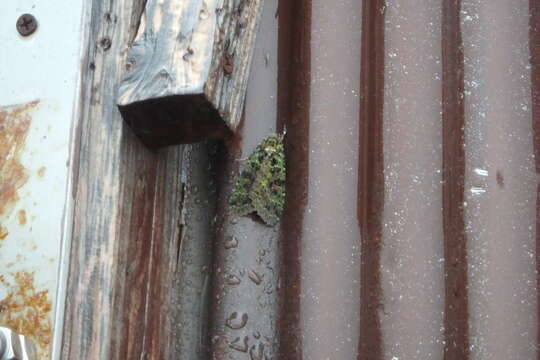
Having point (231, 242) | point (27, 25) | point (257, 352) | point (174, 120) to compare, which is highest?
point (27, 25)

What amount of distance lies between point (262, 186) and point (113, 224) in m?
0.23

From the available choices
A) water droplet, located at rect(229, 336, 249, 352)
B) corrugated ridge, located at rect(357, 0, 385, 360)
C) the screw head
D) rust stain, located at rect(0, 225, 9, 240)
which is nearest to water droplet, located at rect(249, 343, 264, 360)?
water droplet, located at rect(229, 336, 249, 352)

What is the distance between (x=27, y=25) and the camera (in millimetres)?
1008

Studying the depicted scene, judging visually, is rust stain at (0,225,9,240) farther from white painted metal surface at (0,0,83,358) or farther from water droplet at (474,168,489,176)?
water droplet at (474,168,489,176)

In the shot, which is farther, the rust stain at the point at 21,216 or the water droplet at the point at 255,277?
the water droplet at the point at 255,277

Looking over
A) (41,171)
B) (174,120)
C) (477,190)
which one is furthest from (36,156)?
(477,190)

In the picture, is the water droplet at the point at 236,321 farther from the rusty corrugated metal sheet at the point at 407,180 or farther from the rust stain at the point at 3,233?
the rust stain at the point at 3,233

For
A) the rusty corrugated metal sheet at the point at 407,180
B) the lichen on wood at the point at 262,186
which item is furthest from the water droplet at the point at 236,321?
the lichen on wood at the point at 262,186

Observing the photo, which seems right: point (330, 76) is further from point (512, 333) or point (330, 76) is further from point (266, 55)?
point (512, 333)

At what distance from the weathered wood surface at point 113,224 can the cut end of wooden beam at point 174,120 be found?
20 mm

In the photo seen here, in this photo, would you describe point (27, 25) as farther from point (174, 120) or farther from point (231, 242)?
point (231, 242)

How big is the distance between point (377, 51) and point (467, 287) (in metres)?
0.34

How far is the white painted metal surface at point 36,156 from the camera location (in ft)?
2.97

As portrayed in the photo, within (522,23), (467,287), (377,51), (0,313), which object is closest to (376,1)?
(377,51)
